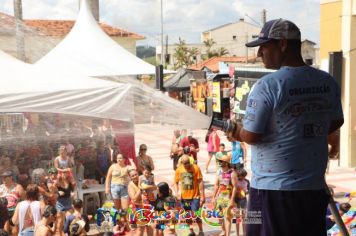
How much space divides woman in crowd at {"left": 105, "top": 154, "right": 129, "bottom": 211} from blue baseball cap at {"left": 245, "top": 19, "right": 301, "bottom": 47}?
22.0 feet

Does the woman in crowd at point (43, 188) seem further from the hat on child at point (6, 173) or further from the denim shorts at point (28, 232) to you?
the denim shorts at point (28, 232)

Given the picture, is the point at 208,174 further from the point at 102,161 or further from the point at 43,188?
the point at 43,188

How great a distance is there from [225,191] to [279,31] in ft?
20.4

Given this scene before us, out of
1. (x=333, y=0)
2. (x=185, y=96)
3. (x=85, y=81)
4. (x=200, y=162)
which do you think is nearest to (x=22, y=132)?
(x=85, y=81)

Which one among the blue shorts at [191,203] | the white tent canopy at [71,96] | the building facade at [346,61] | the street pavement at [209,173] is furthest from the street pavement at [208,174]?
the white tent canopy at [71,96]

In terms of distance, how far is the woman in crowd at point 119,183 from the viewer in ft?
28.3

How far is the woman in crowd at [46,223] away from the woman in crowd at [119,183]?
1.98 m

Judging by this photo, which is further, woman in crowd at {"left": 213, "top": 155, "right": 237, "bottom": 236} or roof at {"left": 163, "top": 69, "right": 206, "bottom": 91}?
roof at {"left": 163, "top": 69, "right": 206, "bottom": 91}

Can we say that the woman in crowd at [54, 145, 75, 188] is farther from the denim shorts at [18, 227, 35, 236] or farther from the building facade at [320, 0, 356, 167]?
the building facade at [320, 0, 356, 167]

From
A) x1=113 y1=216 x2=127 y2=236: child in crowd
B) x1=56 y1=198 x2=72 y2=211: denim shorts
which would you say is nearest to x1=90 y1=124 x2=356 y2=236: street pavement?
x1=113 y1=216 x2=127 y2=236: child in crowd

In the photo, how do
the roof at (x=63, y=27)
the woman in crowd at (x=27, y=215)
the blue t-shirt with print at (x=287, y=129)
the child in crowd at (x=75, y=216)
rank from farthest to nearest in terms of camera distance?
1. the roof at (x=63, y=27)
2. the child in crowd at (x=75, y=216)
3. the woman in crowd at (x=27, y=215)
4. the blue t-shirt with print at (x=287, y=129)

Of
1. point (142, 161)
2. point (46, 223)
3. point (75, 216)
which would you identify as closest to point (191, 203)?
point (142, 161)

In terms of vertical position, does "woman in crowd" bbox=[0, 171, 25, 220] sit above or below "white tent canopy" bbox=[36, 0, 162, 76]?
below

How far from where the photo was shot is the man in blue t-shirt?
2.04m
